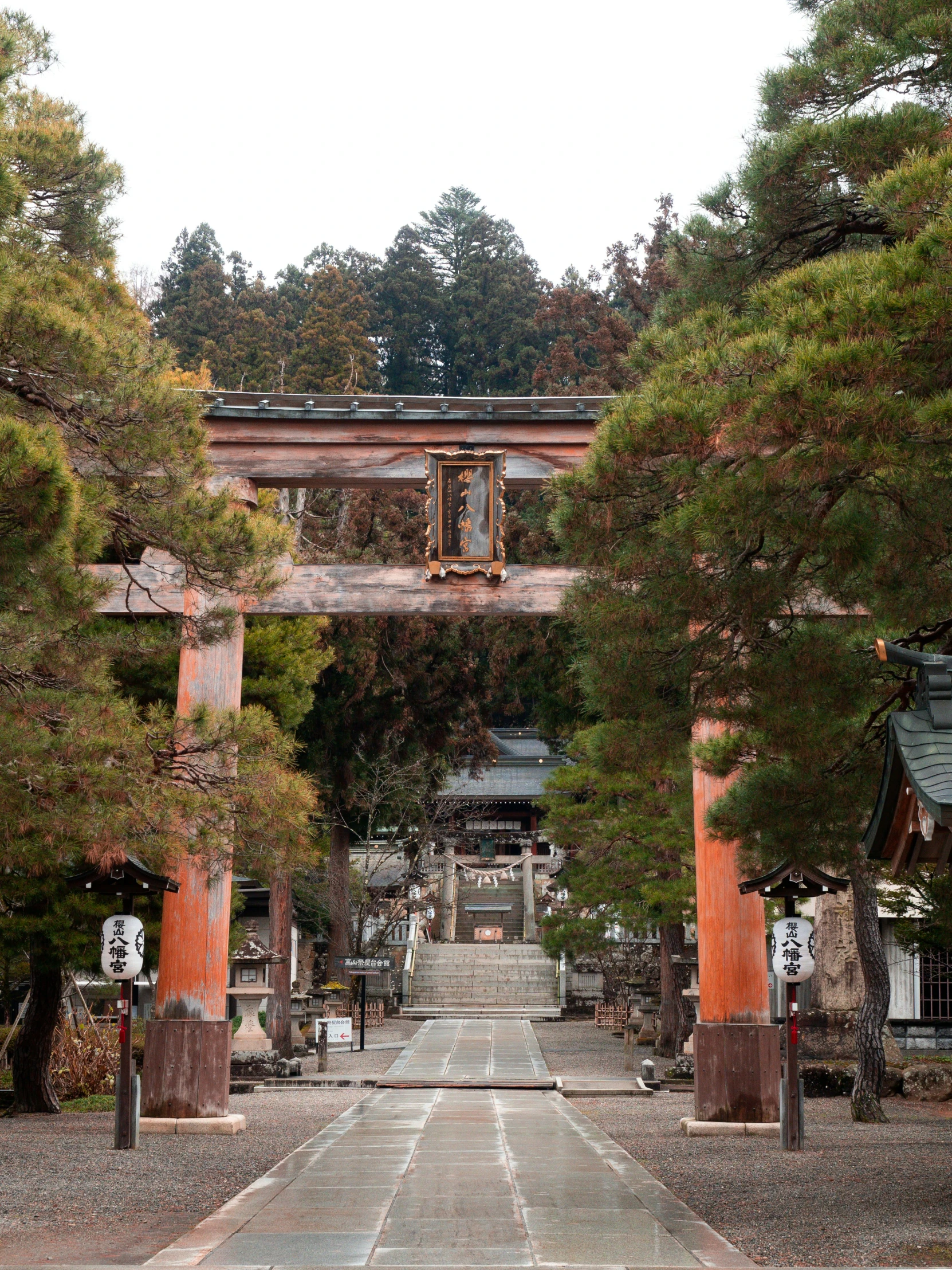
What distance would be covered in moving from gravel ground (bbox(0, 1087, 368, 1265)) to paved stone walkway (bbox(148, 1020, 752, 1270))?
0.86 ft

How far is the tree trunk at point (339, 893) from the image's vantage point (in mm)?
27625

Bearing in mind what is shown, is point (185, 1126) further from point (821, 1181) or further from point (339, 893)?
point (339, 893)

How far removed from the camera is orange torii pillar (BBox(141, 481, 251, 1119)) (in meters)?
11.8

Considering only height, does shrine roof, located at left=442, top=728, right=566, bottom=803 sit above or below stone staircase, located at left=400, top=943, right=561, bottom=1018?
above

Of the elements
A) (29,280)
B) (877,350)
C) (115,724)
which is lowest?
(115,724)

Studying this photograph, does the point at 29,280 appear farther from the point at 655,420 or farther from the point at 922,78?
the point at 922,78

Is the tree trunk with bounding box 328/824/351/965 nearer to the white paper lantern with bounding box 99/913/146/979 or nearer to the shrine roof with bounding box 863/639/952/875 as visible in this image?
the white paper lantern with bounding box 99/913/146/979

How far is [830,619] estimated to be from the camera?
833 centimetres

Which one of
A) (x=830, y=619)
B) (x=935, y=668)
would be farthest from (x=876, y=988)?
(x=935, y=668)

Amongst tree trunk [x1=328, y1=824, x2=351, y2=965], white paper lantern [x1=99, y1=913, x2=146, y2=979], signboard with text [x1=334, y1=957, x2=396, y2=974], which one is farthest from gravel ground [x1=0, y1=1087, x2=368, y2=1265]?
tree trunk [x1=328, y1=824, x2=351, y2=965]

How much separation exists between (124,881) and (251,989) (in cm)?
908

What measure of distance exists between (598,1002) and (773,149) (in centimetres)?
2407

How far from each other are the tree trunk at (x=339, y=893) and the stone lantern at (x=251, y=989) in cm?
749

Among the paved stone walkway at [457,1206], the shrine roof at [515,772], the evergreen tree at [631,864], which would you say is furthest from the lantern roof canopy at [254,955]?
the shrine roof at [515,772]
